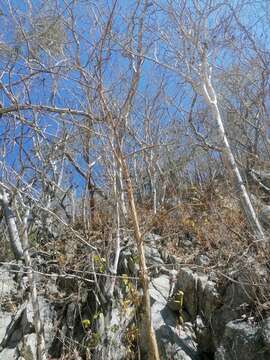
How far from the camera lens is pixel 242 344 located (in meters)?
3.33

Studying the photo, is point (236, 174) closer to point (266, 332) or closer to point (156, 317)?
point (156, 317)

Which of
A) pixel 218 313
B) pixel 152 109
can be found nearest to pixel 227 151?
pixel 218 313

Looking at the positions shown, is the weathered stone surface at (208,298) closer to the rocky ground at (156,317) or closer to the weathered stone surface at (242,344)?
the rocky ground at (156,317)

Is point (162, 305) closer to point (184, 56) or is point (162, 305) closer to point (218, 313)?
point (218, 313)

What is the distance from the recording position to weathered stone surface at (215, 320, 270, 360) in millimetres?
3211

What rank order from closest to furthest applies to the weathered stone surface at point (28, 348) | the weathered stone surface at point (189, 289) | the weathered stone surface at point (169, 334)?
1. the weathered stone surface at point (169, 334)
2. the weathered stone surface at point (189, 289)
3. the weathered stone surface at point (28, 348)

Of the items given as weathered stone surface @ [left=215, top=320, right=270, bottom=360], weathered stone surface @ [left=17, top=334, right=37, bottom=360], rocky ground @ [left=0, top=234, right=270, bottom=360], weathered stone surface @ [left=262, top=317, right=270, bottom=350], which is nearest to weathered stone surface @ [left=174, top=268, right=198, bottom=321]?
rocky ground @ [left=0, top=234, right=270, bottom=360]

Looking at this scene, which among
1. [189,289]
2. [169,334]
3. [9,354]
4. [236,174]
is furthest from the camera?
[236,174]

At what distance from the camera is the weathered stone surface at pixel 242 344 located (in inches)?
126

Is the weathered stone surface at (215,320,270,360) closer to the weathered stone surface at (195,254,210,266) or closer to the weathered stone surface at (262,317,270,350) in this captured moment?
the weathered stone surface at (262,317,270,350)

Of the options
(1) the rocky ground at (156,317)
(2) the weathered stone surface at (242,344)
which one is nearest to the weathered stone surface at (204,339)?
(1) the rocky ground at (156,317)

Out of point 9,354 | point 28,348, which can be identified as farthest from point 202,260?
point 9,354

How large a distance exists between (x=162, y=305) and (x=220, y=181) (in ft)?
19.0

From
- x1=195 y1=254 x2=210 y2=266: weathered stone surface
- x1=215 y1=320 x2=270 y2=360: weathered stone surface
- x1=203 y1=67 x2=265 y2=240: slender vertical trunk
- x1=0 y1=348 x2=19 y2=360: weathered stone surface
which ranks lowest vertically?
x1=215 y1=320 x2=270 y2=360: weathered stone surface
